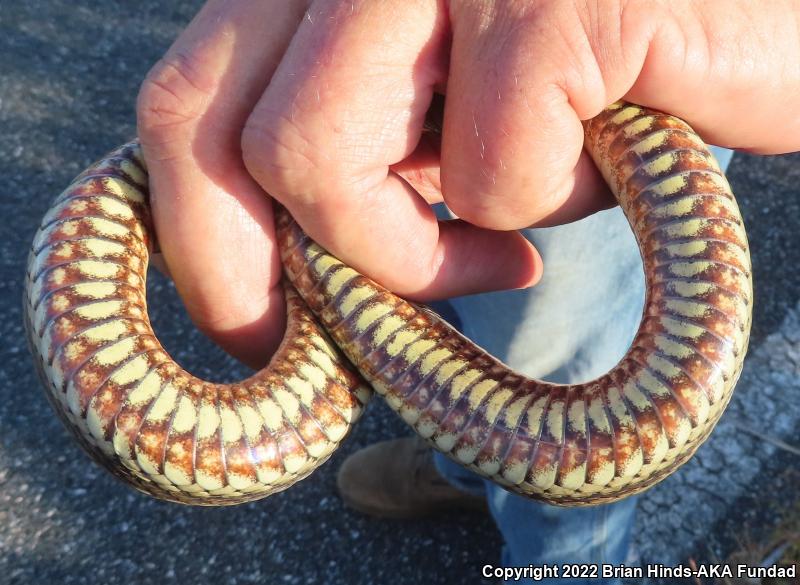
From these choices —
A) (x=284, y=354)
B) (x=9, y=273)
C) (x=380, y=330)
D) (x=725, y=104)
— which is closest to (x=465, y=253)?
(x=380, y=330)

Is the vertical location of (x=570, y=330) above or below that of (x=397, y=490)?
above

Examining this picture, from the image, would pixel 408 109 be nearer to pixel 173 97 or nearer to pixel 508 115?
pixel 508 115

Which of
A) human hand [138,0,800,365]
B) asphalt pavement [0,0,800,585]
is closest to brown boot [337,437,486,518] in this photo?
asphalt pavement [0,0,800,585]

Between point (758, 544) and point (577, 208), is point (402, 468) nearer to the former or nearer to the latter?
point (758, 544)

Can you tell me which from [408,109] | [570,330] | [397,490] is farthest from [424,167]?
[397,490]

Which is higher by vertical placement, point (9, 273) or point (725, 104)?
point (725, 104)

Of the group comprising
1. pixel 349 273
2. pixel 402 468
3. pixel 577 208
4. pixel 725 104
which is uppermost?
pixel 725 104

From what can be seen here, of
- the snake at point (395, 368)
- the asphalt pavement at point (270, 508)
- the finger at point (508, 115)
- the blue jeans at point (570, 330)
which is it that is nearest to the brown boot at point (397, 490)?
the asphalt pavement at point (270, 508)
